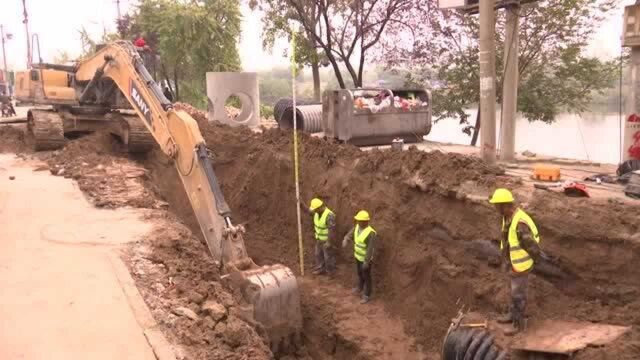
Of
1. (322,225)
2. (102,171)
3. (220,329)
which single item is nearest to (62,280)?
(220,329)

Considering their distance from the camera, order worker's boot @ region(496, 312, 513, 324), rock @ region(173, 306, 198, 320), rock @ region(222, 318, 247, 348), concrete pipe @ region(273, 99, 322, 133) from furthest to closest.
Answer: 1. concrete pipe @ region(273, 99, 322, 133)
2. worker's boot @ region(496, 312, 513, 324)
3. rock @ region(173, 306, 198, 320)
4. rock @ region(222, 318, 247, 348)

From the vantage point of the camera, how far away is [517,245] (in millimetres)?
6137

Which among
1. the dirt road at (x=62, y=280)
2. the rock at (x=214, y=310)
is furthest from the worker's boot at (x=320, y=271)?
the rock at (x=214, y=310)

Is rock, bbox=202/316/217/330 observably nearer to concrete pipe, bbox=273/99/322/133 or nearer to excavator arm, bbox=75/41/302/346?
excavator arm, bbox=75/41/302/346

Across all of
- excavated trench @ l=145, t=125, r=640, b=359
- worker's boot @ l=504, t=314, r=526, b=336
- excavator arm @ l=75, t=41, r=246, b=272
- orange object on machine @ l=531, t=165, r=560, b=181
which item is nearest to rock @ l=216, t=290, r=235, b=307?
excavator arm @ l=75, t=41, r=246, b=272

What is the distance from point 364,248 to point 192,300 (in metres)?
3.93

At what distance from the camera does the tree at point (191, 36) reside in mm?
25406

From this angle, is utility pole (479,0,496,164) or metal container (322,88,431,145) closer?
utility pole (479,0,496,164)

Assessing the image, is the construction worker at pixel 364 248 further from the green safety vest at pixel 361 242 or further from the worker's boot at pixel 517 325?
the worker's boot at pixel 517 325

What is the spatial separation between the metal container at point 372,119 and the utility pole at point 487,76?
2343mm

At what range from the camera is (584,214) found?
6750 millimetres

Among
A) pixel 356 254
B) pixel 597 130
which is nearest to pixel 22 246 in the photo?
pixel 356 254

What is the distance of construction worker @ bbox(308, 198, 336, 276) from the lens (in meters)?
9.92

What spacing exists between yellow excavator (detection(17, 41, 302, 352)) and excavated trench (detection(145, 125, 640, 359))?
196 centimetres
